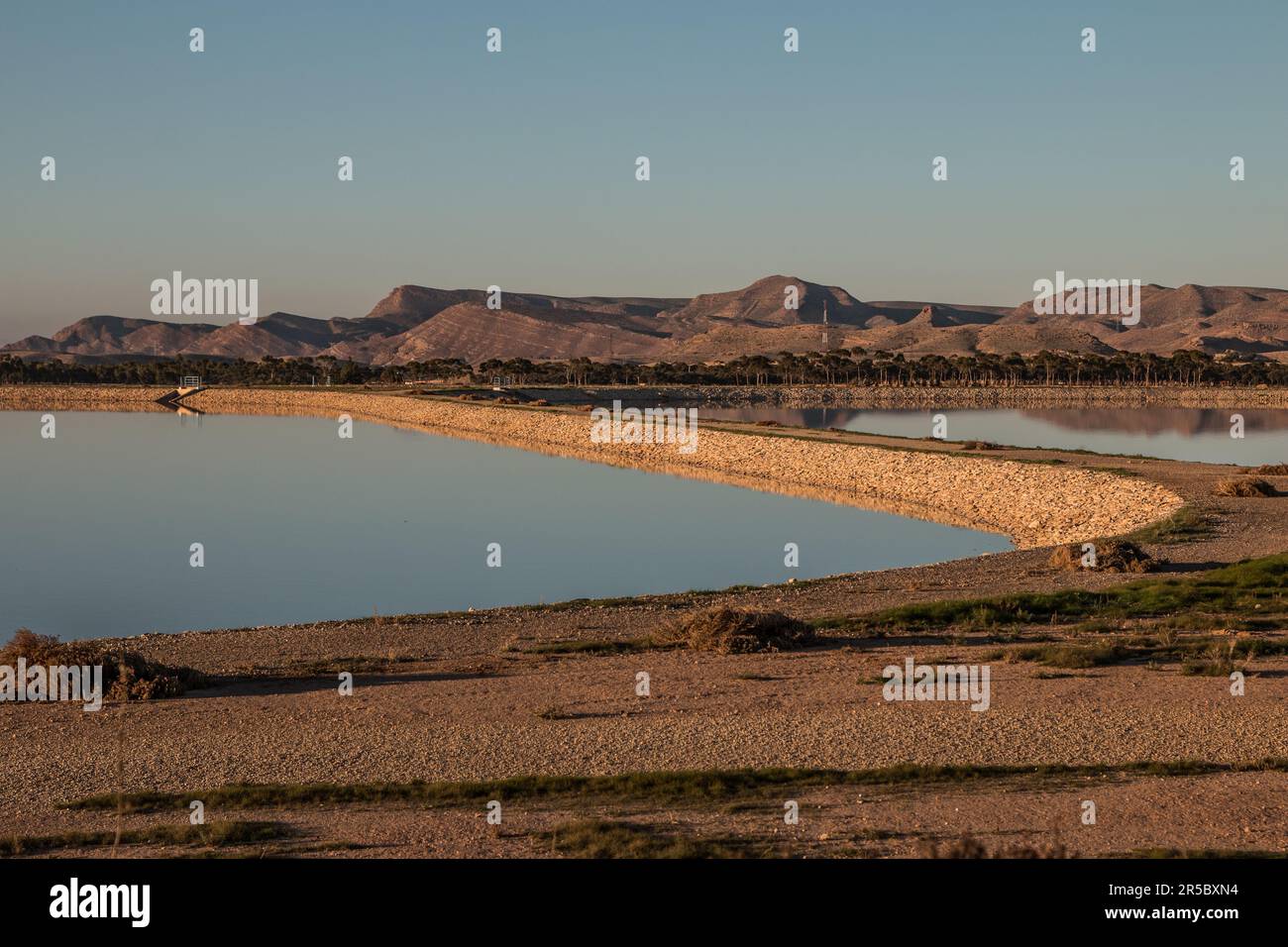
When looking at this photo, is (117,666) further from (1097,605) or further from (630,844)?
(1097,605)

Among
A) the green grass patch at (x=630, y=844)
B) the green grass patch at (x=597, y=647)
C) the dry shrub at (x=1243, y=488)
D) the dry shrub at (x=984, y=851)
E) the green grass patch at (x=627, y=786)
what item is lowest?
the green grass patch at (x=597, y=647)

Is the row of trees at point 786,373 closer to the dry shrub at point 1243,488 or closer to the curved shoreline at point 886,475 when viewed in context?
the curved shoreline at point 886,475

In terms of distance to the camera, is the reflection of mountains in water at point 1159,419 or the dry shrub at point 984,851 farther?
the reflection of mountains in water at point 1159,419

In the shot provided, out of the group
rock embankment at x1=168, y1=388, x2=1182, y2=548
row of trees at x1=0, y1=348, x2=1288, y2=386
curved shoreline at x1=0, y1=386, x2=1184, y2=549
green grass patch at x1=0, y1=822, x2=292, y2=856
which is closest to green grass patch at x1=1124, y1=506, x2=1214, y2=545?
curved shoreline at x1=0, y1=386, x2=1184, y2=549

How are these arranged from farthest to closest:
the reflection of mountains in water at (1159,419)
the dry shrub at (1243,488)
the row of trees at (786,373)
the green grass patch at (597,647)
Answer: the row of trees at (786,373), the reflection of mountains in water at (1159,419), the dry shrub at (1243,488), the green grass patch at (597,647)

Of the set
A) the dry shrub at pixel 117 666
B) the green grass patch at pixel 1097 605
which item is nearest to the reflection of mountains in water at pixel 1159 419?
the green grass patch at pixel 1097 605

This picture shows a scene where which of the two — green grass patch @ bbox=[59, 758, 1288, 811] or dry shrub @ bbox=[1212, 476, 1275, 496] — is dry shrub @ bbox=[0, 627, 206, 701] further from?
dry shrub @ bbox=[1212, 476, 1275, 496]

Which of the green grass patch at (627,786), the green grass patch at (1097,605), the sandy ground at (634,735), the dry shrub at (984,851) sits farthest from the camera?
the green grass patch at (1097,605)

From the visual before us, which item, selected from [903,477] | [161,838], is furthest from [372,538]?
[161,838]
